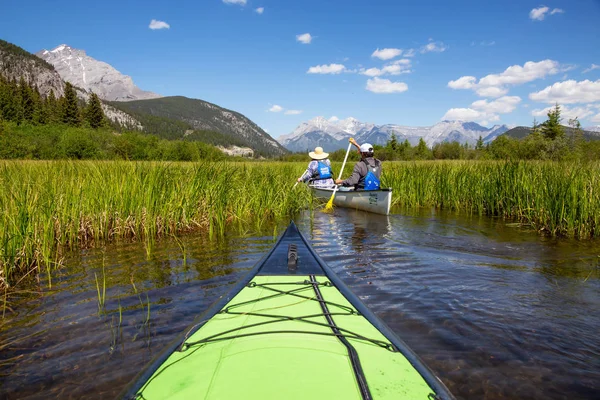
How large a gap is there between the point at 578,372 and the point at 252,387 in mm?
2785

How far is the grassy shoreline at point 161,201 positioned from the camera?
4.90 meters

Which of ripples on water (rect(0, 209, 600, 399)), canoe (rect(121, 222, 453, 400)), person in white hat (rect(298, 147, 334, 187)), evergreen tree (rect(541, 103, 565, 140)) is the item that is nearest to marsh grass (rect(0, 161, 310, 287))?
ripples on water (rect(0, 209, 600, 399))

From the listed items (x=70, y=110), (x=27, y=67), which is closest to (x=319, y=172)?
(x=70, y=110)

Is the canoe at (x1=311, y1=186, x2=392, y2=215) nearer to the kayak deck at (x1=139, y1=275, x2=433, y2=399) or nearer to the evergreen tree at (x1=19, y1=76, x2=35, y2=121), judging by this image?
the kayak deck at (x1=139, y1=275, x2=433, y2=399)

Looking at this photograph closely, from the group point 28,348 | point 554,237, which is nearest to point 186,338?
point 28,348

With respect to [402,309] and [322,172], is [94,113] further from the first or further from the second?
[402,309]

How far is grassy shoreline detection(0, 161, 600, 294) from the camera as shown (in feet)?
16.1

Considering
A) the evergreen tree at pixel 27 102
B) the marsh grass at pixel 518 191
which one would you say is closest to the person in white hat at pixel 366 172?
the marsh grass at pixel 518 191

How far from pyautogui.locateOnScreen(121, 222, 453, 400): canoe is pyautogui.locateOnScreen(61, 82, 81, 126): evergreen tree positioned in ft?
362

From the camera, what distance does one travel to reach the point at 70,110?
93438mm

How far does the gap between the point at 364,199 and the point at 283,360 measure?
921 centimetres

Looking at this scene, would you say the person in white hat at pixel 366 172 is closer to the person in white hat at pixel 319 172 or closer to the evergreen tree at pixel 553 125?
the person in white hat at pixel 319 172

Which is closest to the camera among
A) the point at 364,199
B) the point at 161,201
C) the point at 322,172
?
the point at 161,201

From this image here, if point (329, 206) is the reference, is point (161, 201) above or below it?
above
